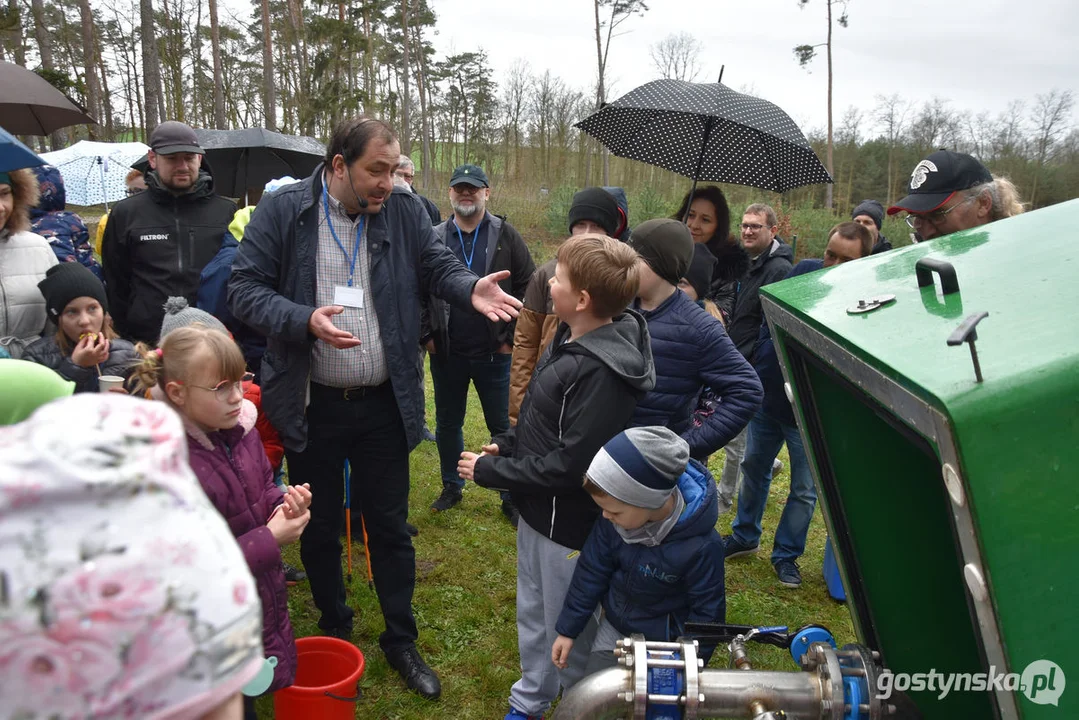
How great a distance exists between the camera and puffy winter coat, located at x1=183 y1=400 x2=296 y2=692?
2.00 meters

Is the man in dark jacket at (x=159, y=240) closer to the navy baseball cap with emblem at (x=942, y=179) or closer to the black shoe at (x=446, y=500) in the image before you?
the black shoe at (x=446, y=500)

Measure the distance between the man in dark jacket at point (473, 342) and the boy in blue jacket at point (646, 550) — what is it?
2.18 m

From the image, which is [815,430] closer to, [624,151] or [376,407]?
[376,407]

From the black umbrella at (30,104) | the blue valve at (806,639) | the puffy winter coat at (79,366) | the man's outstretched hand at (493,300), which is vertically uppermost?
the black umbrella at (30,104)

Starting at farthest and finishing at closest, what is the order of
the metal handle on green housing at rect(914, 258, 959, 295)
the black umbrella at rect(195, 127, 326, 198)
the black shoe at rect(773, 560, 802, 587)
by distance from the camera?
the black umbrella at rect(195, 127, 326, 198) < the black shoe at rect(773, 560, 802, 587) < the metal handle on green housing at rect(914, 258, 959, 295)

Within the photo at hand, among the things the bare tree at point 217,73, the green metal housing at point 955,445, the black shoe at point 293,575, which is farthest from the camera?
the bare tree at point 217,73

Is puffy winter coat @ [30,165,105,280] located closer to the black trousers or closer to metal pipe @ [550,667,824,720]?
the black trousers

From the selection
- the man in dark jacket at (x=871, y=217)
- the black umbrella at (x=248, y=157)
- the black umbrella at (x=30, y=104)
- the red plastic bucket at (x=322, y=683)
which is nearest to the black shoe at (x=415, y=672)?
the red plastic bucket at (x=322, y=683)

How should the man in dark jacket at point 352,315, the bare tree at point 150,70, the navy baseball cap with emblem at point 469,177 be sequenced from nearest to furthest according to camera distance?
the man in dark jacket at point 352,315 < the navy baseball cap with emblem at point 469,177 < the bare tree at point 150,70

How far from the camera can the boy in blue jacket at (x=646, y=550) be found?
2.02m

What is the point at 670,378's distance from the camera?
2811 millimetres

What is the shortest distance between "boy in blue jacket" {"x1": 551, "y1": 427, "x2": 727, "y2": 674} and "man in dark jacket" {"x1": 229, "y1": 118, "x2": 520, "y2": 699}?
0.85 m

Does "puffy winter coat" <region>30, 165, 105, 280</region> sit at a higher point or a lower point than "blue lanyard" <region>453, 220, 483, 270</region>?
higher

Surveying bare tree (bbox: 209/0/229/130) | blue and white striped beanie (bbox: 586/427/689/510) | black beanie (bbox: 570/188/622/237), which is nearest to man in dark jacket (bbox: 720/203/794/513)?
black beanie (bbox: 570/188/622/237)
